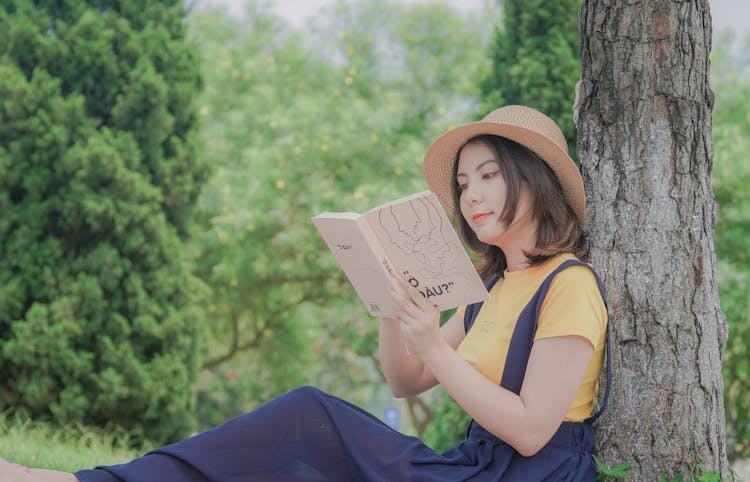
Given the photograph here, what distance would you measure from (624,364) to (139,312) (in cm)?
470

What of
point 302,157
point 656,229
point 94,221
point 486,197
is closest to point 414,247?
point 486,197

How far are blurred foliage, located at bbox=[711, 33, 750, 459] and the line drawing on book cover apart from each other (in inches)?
156

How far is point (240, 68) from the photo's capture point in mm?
12688

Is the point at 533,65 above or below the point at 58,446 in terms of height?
above

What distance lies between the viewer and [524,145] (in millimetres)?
2426

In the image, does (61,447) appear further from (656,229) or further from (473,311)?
(656,229)

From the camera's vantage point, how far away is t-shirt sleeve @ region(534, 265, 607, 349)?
2148 millimetres

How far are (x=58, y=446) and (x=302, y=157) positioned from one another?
575 cm

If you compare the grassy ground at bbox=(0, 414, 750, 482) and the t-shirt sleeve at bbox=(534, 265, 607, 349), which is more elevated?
the t-shirt sleeve at bbox=(534, 265, 607, 349)

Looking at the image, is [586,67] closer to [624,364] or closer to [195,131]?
[624,364]

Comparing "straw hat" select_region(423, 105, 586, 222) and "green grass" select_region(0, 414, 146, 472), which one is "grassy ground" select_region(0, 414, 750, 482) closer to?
"green grass" select_region(0, 414, 146, 472)

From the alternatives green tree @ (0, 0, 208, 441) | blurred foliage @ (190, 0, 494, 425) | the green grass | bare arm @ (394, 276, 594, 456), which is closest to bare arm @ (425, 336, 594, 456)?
bare arm @ (394, 276, 594, 456)

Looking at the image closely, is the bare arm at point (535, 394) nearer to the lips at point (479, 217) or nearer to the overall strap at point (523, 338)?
the overall strap at point (523, 338)

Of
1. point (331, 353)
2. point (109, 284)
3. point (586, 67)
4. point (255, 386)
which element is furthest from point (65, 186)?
point (331, 353)
